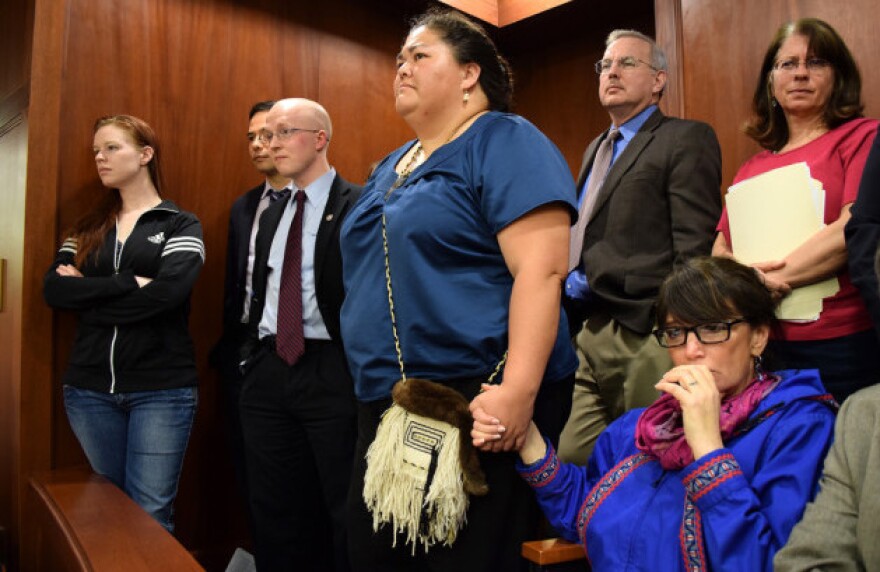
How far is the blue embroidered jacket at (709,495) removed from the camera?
41.1 inches

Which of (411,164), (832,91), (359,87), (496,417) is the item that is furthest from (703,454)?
(359,87)

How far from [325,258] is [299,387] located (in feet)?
1.28

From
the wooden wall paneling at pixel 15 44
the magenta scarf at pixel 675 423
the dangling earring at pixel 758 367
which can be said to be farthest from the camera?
the wooden wall paneling at pixel 15 44

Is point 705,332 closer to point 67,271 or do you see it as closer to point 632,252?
point 632,252

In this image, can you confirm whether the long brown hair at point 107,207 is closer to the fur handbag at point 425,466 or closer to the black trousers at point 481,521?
the black trousers at point 481,521

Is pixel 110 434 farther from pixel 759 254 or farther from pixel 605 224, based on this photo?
pixel 759 254

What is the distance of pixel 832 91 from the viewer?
1.75 m

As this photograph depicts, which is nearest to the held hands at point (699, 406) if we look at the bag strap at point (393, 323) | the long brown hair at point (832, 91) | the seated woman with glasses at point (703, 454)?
the seated woman with glasses at point (703, 454)

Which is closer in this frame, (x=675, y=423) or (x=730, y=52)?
(x=675, y=423)

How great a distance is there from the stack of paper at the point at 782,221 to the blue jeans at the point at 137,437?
5.51 ft

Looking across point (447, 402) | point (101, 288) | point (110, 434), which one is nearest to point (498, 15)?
point (101, 288)

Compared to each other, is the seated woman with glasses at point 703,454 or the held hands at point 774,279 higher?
the held hands at point 774,279

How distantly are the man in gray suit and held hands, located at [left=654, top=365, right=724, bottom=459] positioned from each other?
63 centimetres

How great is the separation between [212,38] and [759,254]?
2307mm
